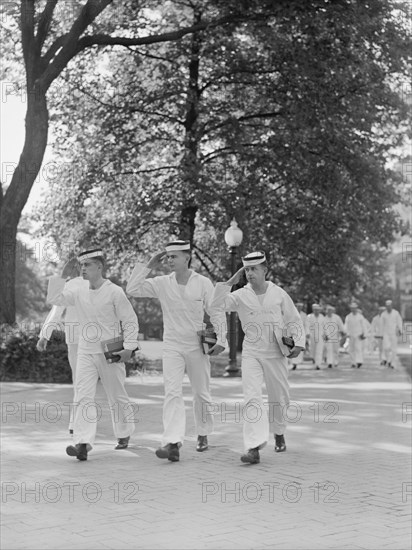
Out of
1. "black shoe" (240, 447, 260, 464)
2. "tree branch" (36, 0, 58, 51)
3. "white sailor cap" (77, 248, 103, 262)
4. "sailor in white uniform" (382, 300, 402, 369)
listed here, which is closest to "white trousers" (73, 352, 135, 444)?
"white sailor cap" (77, 248, 103, 262)

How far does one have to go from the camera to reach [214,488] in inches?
320

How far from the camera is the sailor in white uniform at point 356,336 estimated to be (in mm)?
30344

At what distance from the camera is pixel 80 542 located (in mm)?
6152

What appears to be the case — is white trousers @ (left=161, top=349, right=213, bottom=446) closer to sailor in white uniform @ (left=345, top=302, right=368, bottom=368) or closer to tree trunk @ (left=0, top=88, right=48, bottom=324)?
tree trunk @ (left=0, top=88, right=48, bottom=324)

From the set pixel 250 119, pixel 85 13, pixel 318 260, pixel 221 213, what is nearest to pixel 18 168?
pixel 85 13

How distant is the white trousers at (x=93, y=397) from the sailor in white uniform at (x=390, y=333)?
2004 centimetres

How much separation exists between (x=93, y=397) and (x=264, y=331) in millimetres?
1863

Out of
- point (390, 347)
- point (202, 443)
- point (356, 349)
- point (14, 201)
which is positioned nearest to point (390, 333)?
point (390, 347)

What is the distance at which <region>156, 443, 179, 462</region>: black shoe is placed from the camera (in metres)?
9.45

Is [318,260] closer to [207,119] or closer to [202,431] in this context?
[207,119]

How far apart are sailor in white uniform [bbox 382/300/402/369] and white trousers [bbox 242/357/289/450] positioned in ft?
64.6

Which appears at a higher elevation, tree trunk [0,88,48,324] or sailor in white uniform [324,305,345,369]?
tree trunk [0,88,48,324]

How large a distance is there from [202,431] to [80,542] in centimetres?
430

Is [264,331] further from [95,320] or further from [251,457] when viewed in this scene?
[95,320]
